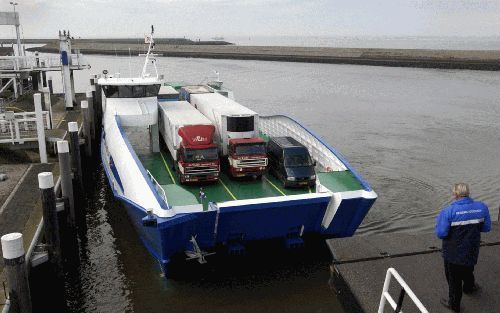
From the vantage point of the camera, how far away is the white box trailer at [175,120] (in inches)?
597

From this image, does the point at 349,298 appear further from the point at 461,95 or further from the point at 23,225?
the point at 461,95

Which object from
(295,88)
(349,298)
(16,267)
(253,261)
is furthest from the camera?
Answer: (295,88)

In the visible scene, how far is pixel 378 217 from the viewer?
16.5 m

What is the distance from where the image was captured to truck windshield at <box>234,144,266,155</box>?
14.0m

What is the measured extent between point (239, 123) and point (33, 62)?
19654 millimetres

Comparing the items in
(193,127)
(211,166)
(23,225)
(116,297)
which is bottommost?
(116,297)

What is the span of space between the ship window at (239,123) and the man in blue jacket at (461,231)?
10.0 meters

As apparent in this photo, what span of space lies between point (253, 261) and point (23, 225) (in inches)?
253

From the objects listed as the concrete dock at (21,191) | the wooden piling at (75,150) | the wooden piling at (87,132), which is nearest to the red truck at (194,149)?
the wooden piling at (75,150)

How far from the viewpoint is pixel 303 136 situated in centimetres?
1681

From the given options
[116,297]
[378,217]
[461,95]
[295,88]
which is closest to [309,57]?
[295,88]

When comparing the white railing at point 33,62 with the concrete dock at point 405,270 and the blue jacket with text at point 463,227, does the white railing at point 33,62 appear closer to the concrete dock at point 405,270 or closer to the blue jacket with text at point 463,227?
the concrete dock at point 405,270

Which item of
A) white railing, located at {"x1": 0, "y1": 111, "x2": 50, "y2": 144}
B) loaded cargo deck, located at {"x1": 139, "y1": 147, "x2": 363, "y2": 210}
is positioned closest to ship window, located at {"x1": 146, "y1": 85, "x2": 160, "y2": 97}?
loaded cargo deck, located at {"x1": 139, "y1": 147, "x2": 363, "y2": 210}

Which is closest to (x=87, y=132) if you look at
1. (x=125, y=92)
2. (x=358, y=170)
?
(x=125, y=92)
